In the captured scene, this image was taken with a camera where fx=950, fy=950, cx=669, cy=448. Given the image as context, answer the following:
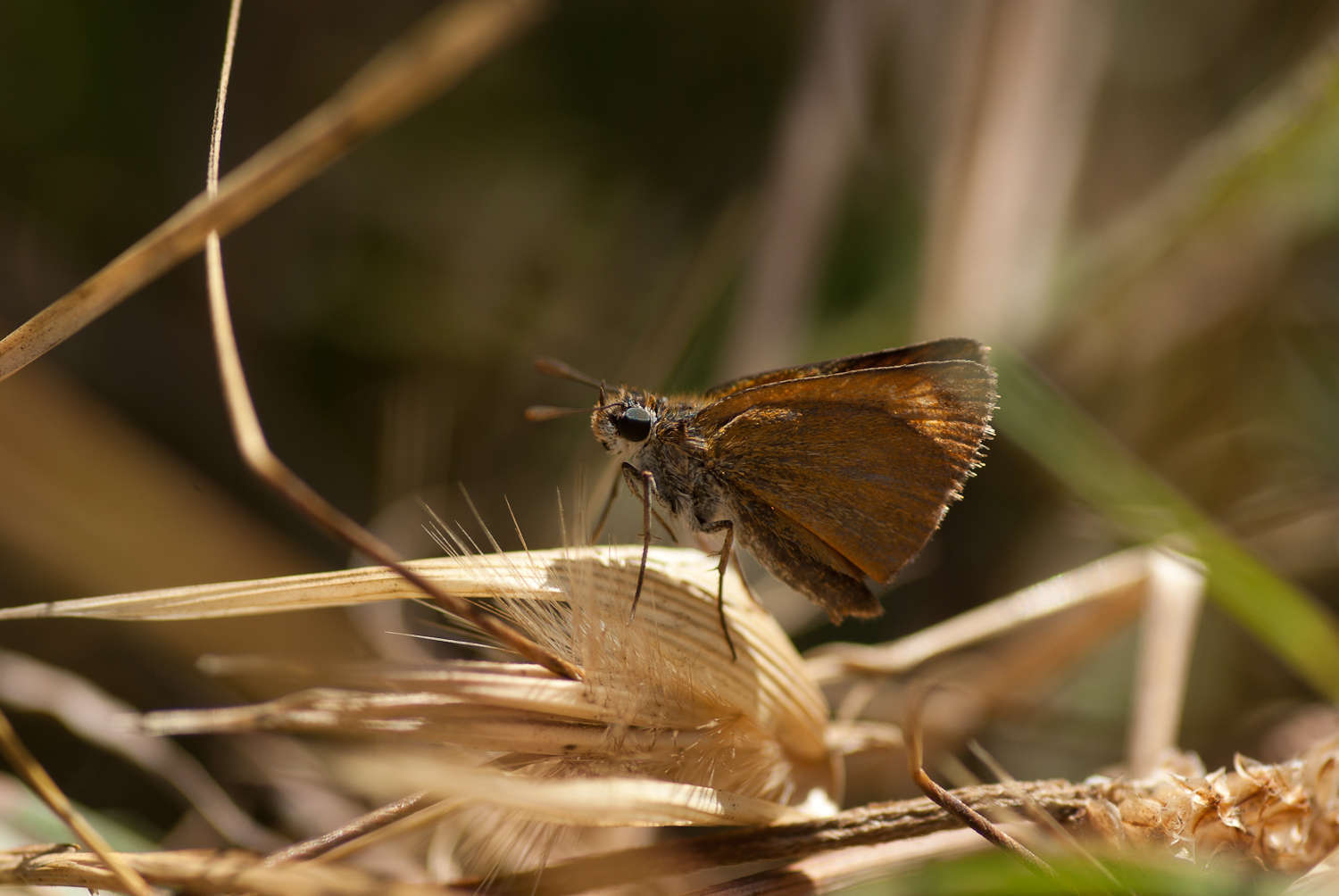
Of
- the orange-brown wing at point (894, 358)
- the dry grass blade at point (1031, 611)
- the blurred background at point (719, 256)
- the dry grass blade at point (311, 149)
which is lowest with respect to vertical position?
the dry grass blade at point (311, 149)

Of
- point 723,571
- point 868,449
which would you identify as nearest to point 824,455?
point 868,449

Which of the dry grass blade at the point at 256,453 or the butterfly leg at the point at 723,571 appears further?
the butterfly leg at the point at 723,571

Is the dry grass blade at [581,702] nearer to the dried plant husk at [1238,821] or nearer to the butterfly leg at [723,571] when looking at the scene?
the butterfly leg at [723,571]

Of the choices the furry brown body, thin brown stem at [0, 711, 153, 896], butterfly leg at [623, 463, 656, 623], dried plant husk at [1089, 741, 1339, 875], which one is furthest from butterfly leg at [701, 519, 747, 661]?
thin brown stem at [0, 711, 153, 896]

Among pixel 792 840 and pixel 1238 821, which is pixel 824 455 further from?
pixel 1238 821

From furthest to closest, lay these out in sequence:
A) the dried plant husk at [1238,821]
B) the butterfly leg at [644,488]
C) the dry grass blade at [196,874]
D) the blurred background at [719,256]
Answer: the blurred background at [719,256] < the butterfly leg at [644,488] < the dried plant husk at [1238,821] < the dry grass blade at [196,874]

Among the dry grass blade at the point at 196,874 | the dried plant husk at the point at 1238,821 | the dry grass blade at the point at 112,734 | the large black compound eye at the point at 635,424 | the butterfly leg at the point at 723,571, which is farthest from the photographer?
the large black compound eye at the point at 635,424

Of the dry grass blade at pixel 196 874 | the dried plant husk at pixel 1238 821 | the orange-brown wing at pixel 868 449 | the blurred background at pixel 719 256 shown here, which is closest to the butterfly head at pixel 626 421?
the orange-brown wing at pixel 868 449

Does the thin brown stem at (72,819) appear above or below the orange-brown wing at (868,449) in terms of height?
below
